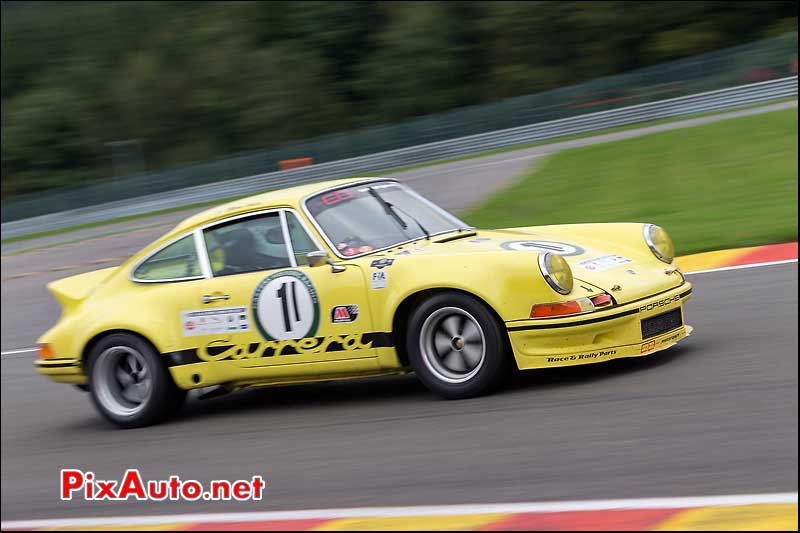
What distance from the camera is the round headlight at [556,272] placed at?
5.65 meters

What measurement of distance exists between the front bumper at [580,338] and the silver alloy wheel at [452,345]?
0.23 meters

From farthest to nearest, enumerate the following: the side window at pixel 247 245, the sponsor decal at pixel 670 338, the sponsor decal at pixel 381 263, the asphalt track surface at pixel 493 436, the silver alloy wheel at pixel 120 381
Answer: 1. the silver alloy wheel at pixel 120 381
2. the side window at pixel 247 245
3. the sponsor decal at pixel 381 263
4. the sponsor decal at pixel 670 338
5. the asphalt track surface at pixel 493 436

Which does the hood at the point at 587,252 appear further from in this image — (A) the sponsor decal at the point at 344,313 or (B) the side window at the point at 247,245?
(B) the side window at the point at 247,245

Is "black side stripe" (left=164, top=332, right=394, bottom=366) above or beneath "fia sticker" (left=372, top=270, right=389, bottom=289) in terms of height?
beneath

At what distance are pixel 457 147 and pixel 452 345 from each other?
59.9 ft

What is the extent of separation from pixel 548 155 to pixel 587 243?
1302 centimetres

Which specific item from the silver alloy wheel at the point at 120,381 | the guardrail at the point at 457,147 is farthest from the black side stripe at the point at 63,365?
the guardrail at the point at 457,147

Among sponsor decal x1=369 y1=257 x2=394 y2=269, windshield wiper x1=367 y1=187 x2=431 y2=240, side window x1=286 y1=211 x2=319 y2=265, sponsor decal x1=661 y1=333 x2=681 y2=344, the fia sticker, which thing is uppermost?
windshield wiper x1=367 y1=187 x2=431 y2=240

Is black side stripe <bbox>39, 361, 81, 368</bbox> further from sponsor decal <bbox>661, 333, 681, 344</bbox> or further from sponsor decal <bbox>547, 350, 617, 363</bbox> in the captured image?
sponsor decal <bbox>661, 333, 681, 344</bbox>

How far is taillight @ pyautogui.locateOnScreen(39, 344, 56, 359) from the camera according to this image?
23.0 feet

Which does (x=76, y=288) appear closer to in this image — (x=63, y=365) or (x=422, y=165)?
(x=63, y=365)

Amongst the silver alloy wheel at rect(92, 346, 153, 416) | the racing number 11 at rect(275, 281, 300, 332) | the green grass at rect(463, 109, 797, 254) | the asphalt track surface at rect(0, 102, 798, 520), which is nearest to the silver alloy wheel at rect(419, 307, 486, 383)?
the asphalt track surface at rect(0, 102, 798, 520)

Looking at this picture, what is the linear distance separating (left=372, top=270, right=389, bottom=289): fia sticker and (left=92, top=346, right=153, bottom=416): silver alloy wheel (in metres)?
1.74

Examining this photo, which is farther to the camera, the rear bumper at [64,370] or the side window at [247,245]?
the rear bumper at [64,370]
